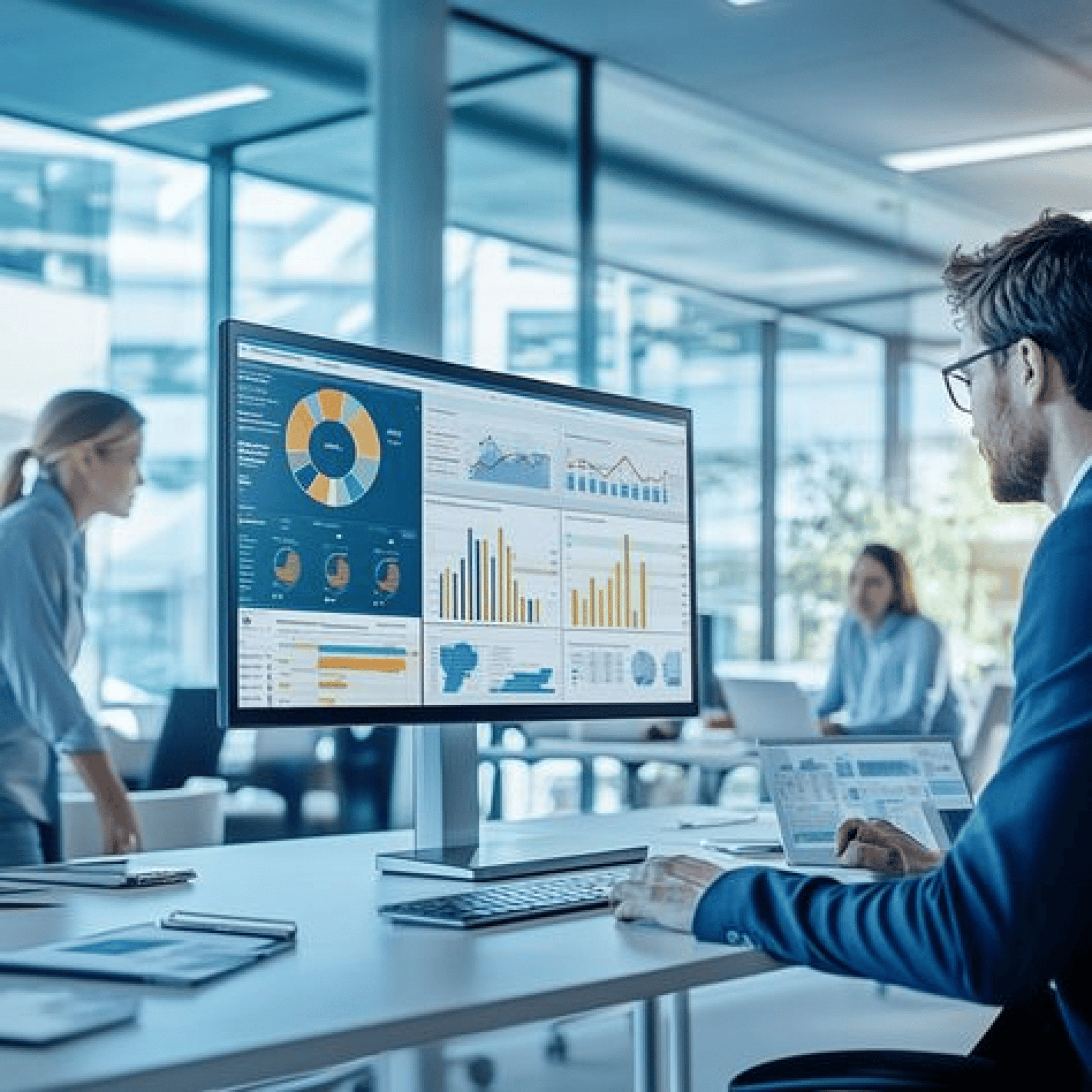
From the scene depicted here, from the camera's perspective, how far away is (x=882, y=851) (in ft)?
6.51

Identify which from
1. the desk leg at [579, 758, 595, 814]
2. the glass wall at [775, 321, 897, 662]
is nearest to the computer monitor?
the desk leg at [579, 758, 595, 814]

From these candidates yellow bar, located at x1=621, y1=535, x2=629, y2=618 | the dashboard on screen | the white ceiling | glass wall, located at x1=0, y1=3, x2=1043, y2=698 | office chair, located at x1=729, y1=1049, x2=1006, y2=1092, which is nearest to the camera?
office chair, located at x1=729, y1=1049, x2=1006, y2=1092

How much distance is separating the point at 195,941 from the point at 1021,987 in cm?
65

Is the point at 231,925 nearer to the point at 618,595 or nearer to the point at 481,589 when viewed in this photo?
the point at 481,589

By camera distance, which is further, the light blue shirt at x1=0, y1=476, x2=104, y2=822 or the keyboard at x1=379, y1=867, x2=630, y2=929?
the light blue shirt at x1=0, y1=476, x2=104, y2=822

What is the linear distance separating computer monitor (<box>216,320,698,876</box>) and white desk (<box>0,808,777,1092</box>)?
194 millimetres

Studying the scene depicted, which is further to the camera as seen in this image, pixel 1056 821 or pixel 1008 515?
pixel 1008 515

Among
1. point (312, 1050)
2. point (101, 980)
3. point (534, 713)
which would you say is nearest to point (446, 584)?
point (534, 713)

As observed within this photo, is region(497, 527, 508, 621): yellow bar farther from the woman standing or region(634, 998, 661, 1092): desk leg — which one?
the woman standing

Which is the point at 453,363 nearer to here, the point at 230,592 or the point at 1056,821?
the point at 230,592

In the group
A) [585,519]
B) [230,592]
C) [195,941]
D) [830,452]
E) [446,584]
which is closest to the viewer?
[195,941]

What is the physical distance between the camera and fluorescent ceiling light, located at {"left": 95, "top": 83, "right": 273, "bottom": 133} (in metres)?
6.18

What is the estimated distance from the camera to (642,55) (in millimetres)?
7402

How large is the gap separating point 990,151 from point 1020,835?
752 cm
